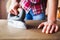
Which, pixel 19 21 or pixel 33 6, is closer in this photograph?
pixel 19 21

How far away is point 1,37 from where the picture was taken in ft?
1.78

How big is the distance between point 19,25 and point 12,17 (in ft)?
0.23

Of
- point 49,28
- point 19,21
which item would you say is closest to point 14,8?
point 19,21

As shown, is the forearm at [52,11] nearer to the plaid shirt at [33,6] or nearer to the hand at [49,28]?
the hand at [49,28]

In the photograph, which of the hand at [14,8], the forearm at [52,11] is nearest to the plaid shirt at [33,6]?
the hand at [14,8]

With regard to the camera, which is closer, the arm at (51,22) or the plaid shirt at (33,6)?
the arm at (51,22)

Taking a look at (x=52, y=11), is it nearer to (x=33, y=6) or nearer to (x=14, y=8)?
(x=14, y=8)

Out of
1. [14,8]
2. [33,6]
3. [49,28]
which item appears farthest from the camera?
[33,6]

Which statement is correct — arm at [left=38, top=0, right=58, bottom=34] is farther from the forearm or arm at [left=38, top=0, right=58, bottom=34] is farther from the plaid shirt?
the plaid shirt

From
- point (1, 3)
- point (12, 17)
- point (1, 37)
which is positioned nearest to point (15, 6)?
point (12, 17)

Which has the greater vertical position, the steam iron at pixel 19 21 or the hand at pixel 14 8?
the hand at pixel 14 8

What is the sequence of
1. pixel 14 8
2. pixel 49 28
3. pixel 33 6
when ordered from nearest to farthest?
pixel 49 28 → pixel 14 8 → pixel 33 6

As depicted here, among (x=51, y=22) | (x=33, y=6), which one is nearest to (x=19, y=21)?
(x=51, y=22)

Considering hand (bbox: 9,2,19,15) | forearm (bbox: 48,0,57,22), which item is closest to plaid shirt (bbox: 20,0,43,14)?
hand (bbox: 9,2,19,15)
